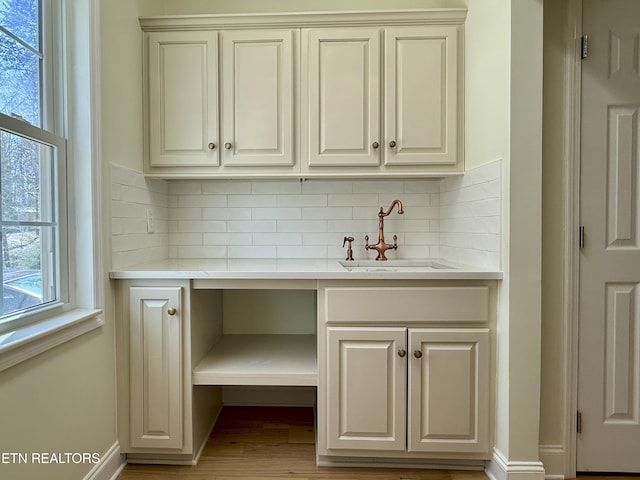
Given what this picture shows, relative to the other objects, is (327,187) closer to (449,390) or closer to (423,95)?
(423,95)

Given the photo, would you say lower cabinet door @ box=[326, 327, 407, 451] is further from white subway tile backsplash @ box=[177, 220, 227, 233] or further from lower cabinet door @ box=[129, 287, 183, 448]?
white subway tile backsplash @ box=[177, 220, 227, 233]

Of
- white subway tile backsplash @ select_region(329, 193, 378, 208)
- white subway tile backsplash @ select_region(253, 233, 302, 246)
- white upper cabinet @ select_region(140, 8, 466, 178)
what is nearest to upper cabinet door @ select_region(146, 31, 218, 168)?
white upper cabinet @ select_region(140, 8, 466, 178)

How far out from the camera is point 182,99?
1.84 meters

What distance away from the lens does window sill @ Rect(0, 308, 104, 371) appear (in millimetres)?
1018

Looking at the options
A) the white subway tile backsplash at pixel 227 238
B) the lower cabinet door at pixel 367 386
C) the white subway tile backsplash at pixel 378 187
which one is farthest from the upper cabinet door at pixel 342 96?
the lower cabinet door at pixel 367 386

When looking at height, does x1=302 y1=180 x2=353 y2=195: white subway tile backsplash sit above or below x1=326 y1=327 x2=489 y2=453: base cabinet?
above

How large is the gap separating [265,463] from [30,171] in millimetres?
1577

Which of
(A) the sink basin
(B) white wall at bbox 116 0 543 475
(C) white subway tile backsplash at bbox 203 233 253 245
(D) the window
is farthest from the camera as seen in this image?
(C) white subway tile backsplash at bbox 203 233 253 245

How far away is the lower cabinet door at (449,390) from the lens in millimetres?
1530

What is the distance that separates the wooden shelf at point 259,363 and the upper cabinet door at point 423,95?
1172 mm

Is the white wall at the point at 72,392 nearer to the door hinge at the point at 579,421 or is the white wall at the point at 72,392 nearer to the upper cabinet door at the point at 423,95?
the upper cabinet door at the point at 423,95

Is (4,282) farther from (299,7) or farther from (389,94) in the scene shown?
(299,7)

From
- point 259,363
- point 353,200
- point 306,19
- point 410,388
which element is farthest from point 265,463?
point 306,19

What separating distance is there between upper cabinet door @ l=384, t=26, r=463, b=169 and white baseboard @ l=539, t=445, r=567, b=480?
140cm
